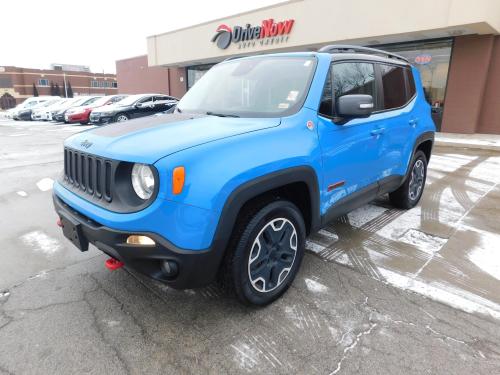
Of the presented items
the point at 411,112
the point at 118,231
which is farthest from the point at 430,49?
the point at 118,231

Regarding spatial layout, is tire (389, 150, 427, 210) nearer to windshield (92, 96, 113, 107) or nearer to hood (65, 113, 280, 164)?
hood (65, 113, 280, 164)

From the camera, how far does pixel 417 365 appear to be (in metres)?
2.09

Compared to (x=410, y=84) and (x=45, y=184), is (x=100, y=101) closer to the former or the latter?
(x=45, y=184)

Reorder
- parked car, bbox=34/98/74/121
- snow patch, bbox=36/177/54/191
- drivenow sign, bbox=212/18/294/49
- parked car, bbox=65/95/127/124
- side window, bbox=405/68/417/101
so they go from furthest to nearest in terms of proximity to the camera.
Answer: parked car, bbox=34/98/74/121 → parked car, bbox=65/95/127/124 → drivenow sign, bbox=212/18/294/49 → snow patch, bbox=36/177/54/191 → side window, bbox=405/68/417/101

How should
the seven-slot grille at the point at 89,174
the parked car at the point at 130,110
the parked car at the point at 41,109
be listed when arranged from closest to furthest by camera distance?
the seven-slot grille at the point at 89,174
the parked car at the point at 130,110
the parked car at the point at 41,109

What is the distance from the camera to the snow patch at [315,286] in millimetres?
2857

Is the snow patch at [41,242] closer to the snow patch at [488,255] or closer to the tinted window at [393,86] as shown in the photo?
the tinted window at [393,86]

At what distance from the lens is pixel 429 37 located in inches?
503

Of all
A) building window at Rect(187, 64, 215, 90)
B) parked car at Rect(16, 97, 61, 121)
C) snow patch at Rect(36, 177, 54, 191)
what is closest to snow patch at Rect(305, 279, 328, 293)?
snow patch at Rect(36, 177, 54, 191)

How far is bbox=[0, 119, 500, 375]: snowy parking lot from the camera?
6.95ft

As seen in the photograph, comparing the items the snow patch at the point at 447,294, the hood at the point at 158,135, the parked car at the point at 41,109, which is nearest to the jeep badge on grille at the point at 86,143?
the hood at the point at 158,135

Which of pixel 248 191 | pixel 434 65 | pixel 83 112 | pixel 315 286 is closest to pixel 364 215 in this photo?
pixel 315 286

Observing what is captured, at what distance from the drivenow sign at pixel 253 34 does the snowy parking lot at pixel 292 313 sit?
13.9 m

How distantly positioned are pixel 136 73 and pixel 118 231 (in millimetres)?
29165
